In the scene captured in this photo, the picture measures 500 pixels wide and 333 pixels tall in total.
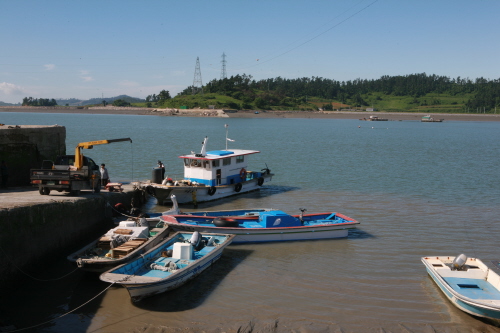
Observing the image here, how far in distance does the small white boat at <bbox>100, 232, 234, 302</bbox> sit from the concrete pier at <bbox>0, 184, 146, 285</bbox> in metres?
A: 2.79

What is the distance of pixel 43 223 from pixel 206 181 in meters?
11.5

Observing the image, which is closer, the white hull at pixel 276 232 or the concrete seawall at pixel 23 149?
the white hull at pixel 276 232

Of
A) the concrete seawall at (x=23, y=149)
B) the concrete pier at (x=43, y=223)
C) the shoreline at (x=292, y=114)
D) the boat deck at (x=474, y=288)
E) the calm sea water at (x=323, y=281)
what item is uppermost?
the shoreline at (x=292, y=114)

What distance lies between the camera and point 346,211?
23.1 meters

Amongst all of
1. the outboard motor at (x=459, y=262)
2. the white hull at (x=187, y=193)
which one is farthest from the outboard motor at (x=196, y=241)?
the outboard motor at (x=459, y=262)

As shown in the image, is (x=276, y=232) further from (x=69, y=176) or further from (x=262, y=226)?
(x=69, y=176)

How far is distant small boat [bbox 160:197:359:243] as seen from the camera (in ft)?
55.5

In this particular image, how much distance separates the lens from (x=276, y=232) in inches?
687

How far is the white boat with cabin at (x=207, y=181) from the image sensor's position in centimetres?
2266

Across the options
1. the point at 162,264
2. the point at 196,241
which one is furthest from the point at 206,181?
the point at 162,264

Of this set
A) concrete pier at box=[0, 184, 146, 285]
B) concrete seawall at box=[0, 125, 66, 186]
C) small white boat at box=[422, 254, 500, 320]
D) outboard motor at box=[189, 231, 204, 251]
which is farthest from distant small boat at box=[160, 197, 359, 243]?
concrete seawall at box=[0, 125, 66, 186]

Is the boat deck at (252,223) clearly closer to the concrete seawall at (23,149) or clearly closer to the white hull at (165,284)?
the white hull at (165,284)

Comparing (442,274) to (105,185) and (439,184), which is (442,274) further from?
(439,184)

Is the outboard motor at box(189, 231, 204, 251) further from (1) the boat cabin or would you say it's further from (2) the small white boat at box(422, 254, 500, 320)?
(1) the boat cabin
